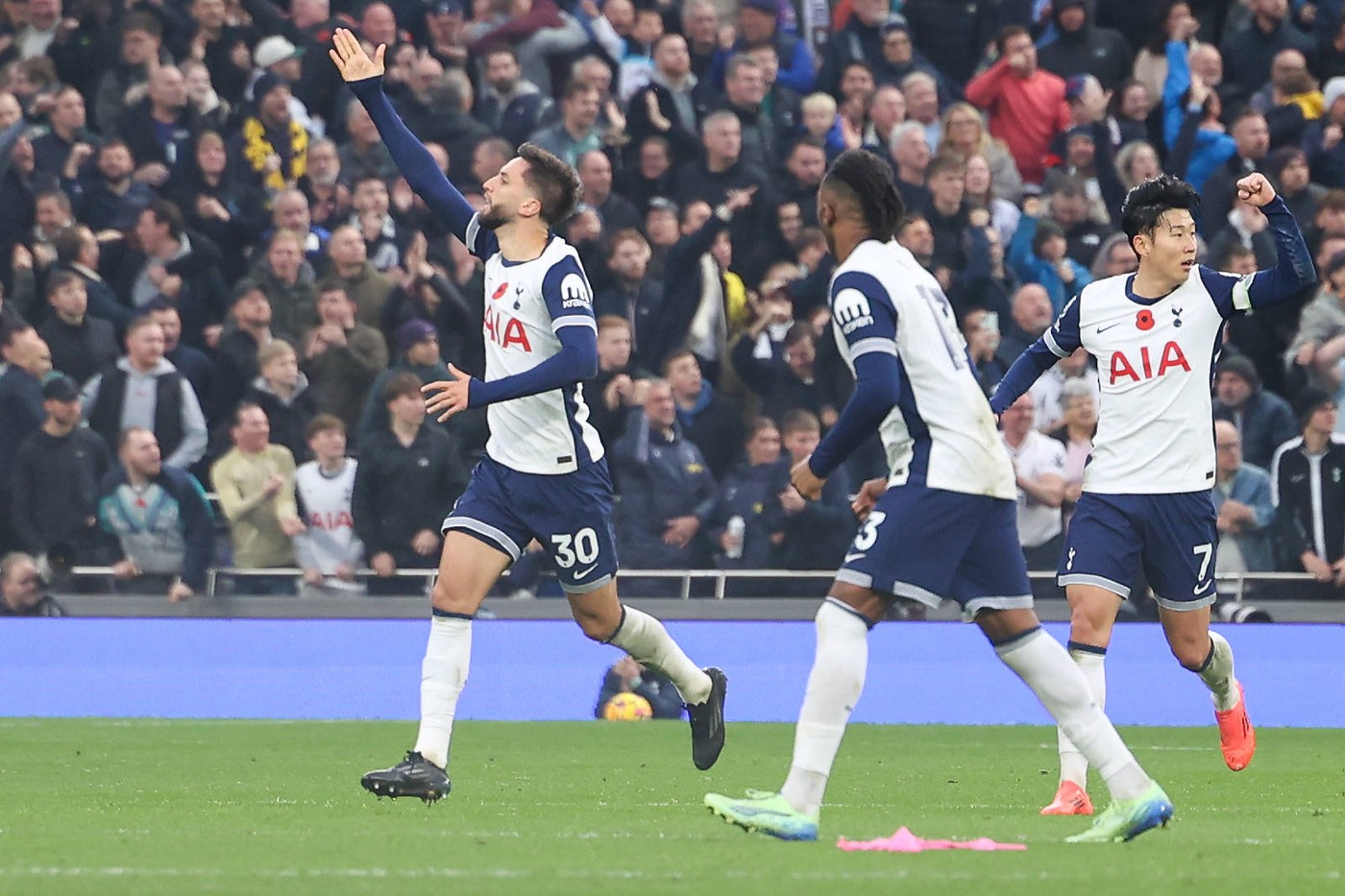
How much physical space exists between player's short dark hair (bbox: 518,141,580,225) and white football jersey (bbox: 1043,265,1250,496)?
2.04 meters

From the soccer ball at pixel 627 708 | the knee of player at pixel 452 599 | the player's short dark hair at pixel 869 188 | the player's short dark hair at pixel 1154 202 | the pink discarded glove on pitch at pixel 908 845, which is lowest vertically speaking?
the soccer ball at pixel 627 708

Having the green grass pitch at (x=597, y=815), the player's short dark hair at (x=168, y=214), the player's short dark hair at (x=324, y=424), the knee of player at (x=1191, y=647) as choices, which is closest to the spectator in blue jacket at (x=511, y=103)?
the player's short dark hair at (x=168, y=214)

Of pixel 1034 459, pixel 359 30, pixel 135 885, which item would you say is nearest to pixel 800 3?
pixel 359 30

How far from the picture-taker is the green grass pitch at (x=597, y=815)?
6.80 metres

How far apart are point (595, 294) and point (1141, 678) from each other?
15.9 ft

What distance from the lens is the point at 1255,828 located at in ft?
28.1

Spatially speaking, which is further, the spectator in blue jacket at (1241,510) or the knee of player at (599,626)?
the spectator in blue jacket at (1241,510)

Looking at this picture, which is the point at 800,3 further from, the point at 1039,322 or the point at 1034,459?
the point at 1034,459

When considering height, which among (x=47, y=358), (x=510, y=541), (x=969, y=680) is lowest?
(x=969, y=680)

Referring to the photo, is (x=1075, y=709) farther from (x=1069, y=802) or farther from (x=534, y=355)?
(x=534, y=355)

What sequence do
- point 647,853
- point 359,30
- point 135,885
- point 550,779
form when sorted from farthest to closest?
point 359,30
point 550,779
point 647,853
point 135,885

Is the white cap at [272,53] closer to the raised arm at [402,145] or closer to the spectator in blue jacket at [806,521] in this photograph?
the spectator in blue jacket at [806,521]

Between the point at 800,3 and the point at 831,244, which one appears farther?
the point at 800,3

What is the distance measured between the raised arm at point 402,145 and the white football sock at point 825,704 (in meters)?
3.14
